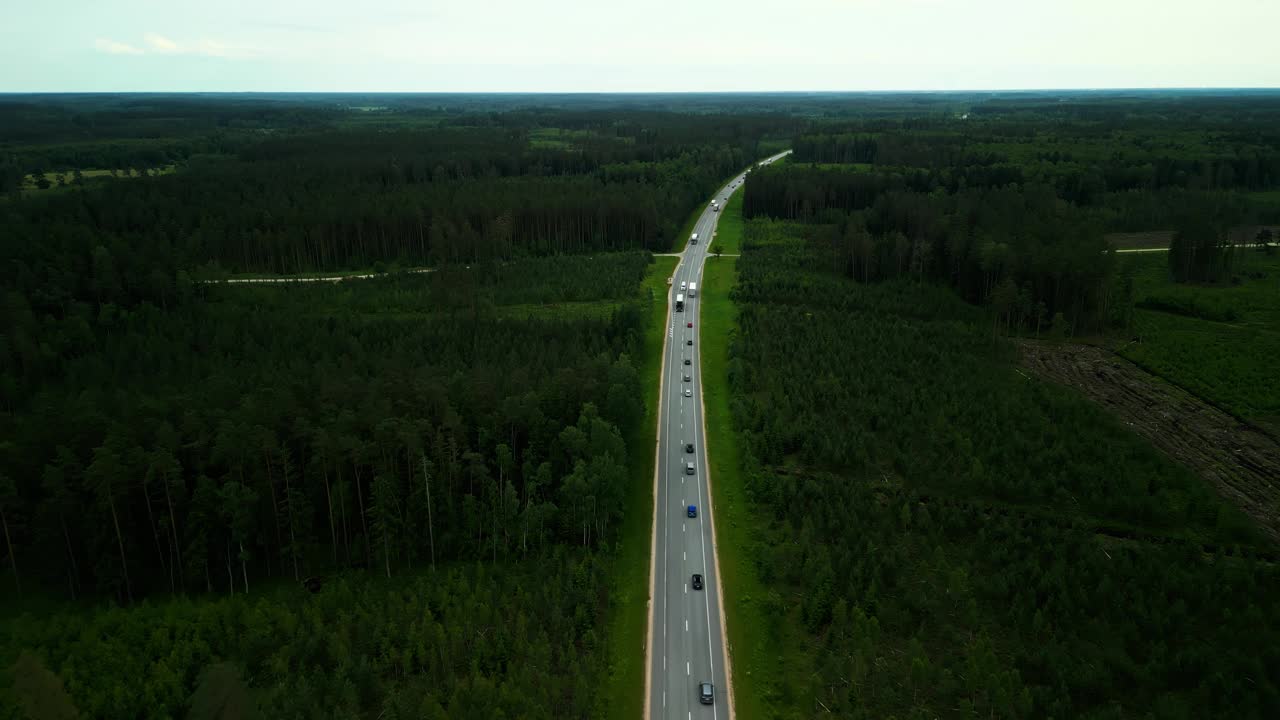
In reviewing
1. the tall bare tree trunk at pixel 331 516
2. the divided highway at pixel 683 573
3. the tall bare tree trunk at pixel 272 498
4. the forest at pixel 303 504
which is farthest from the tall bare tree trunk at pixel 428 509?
the divided highway at pixel 683 573

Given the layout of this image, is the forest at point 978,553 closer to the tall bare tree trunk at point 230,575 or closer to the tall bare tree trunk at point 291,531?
the tall bare tree trunk at point 291,531

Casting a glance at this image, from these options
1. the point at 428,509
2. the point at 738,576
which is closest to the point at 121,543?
the point at 428,509

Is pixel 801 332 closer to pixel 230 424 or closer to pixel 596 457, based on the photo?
pixel 596 457

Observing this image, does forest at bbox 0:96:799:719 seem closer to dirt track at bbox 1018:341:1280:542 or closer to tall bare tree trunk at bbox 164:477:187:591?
tall bare tree trunk at bbox 164:477:187:591

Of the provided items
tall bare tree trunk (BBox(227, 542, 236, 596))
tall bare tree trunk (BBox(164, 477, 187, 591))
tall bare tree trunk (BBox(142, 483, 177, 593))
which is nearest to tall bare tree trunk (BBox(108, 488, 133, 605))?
tall bare tree trunk (BBox(142, 483, 177, 593))

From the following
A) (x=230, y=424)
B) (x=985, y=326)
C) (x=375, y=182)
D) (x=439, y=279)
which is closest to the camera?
(x=230, y=424)

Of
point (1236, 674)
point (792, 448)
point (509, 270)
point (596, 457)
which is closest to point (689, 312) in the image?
point (509, 270)

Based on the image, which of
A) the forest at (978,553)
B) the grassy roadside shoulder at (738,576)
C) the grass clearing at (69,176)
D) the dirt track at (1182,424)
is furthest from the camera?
the grass clearing at (69,176)
